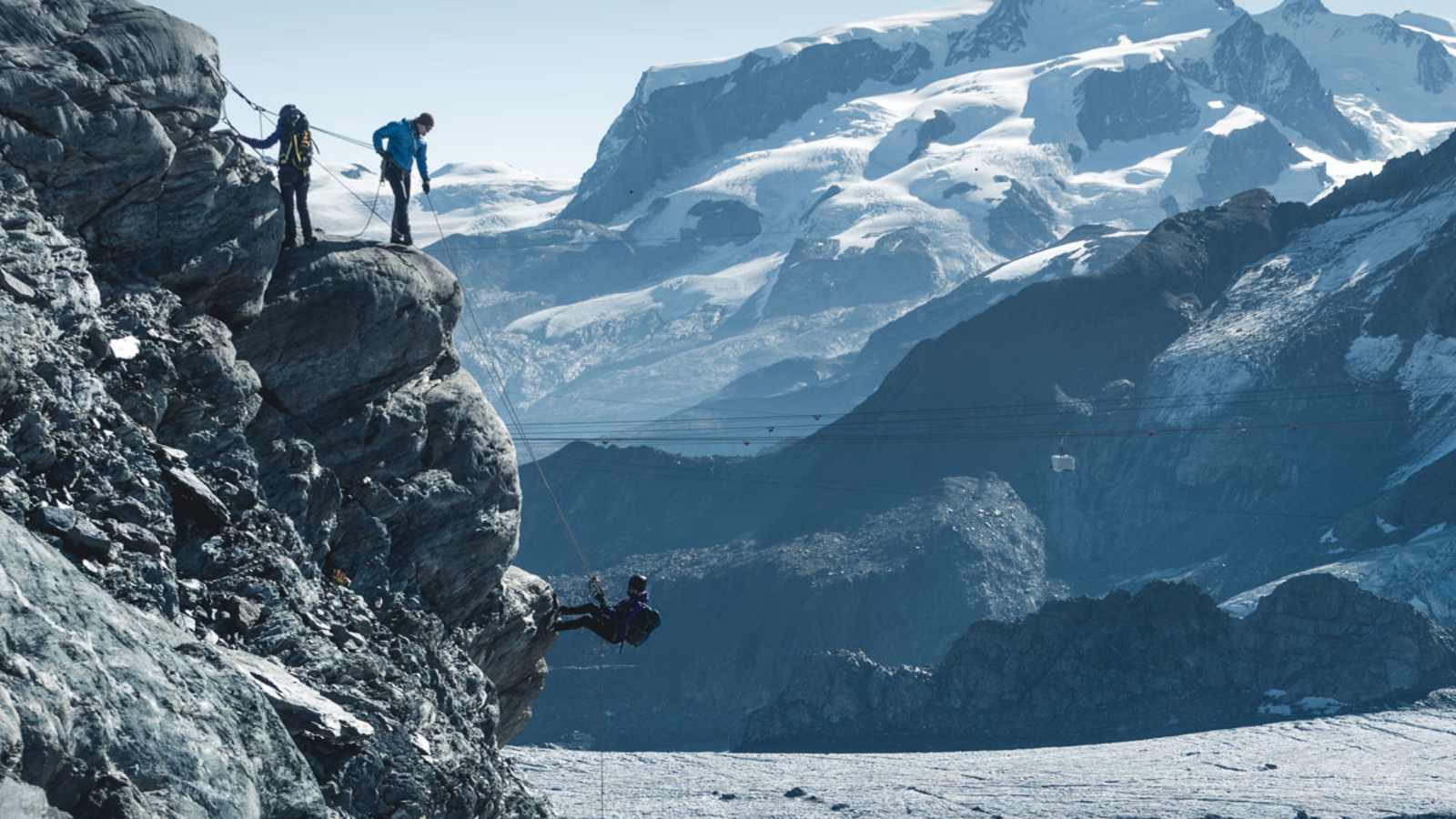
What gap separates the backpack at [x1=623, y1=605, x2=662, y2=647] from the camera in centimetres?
2995

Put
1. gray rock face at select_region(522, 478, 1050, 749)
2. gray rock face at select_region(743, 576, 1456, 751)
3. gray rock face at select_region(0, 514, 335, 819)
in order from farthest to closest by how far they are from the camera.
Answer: gray rock face at select_region(522, 478, 1050, 749) < gray rock face at select_region(743, 576, 1456, 751) < gray rock face at select_region(0, 514, 335, 819)

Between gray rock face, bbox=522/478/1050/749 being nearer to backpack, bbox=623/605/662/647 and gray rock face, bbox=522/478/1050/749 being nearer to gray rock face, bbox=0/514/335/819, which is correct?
backpack, bbox=623/605/662/647

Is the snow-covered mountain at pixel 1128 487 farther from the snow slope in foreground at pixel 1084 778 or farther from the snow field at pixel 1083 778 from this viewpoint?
the snow slope in foreground at pixel 1084 778

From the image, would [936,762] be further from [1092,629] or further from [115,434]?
[115,434]

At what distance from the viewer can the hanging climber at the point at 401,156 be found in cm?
3056

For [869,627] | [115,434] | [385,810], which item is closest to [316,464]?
[115,434]

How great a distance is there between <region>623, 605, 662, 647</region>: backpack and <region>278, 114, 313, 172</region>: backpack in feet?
28.7

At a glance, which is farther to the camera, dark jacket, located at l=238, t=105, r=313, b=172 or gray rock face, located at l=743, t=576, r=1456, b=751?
gray rock face, located at l=743, t=576, r=1456, b=751

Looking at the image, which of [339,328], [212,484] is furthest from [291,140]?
[212,484]

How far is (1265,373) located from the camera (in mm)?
178000

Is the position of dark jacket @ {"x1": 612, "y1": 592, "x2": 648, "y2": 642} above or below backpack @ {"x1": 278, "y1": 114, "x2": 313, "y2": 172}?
below

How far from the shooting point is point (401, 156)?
102 ft

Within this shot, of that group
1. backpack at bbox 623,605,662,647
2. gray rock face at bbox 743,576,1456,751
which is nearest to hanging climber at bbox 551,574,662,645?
backpack at bbox 623,605,662,647

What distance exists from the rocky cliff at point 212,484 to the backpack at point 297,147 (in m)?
1.15
